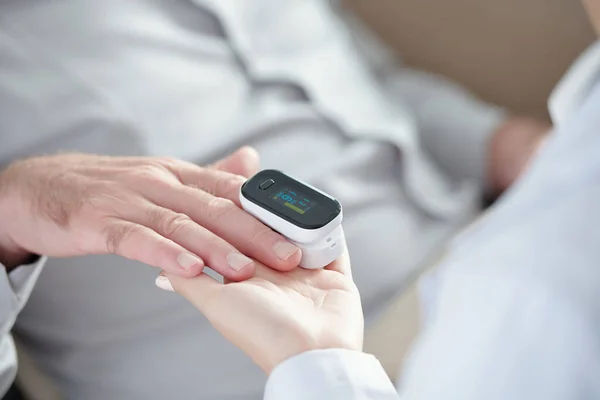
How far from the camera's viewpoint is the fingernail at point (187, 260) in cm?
47

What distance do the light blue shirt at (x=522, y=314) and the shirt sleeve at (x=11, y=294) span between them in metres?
0.28

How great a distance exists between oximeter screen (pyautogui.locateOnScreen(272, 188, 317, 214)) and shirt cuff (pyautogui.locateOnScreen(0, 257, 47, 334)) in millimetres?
243

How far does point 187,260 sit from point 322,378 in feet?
0.38

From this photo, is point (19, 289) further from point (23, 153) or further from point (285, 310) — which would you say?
point (285, 310)

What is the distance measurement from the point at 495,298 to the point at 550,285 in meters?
0.04

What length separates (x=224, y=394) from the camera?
2.27 feet

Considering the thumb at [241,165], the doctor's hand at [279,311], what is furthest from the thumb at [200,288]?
the thumb at [241,165]

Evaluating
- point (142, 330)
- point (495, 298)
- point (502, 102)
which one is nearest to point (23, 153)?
point (142, 330)

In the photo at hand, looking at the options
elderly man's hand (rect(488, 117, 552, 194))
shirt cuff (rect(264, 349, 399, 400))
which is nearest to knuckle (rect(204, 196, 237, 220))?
shirt cuff (rect(264, 349, 399, 400))

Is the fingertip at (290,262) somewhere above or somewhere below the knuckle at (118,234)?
above

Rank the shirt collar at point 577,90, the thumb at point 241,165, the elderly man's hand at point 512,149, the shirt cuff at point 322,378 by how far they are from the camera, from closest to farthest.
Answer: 1. the shirt cuff at point 322,378
2. the thumb at point 241,165
3. the shirt collar at point 577,90
4. the elderly man's hand at point 512,149

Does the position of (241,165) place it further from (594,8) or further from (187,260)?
(594,8)

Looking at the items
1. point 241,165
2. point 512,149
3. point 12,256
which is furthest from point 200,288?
point 512,149

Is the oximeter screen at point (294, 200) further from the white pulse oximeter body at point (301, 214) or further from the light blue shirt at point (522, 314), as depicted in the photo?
the light blue shirt at point (522, 314)
